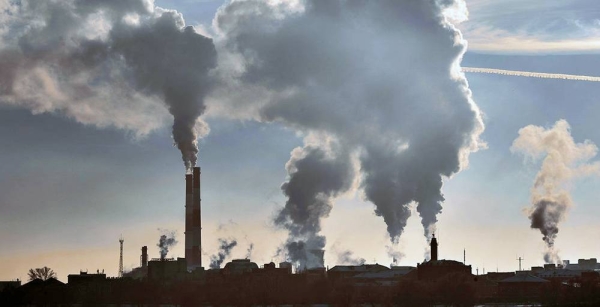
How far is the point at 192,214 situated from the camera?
6806 inches

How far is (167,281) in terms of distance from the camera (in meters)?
173

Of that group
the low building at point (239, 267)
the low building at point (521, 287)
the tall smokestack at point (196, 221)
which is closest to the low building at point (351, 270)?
the low building at point (239, 267)

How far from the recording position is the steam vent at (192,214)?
6742 inches

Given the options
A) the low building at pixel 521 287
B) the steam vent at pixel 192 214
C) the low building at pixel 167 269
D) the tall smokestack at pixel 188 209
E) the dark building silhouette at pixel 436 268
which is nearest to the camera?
the low building at pixel 521 287

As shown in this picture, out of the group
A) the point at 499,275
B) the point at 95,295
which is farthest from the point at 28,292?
the point at 499,275

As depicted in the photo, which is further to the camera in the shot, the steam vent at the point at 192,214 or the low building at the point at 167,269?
the low building at the point at 167,269

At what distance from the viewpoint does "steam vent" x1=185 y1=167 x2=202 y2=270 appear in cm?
17125

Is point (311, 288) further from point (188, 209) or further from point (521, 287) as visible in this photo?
point (521, 287)

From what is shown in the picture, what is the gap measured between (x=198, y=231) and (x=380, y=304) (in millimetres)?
33482

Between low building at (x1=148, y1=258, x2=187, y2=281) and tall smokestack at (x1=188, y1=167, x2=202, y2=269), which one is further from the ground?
tall smokestack at (x1=188, y1=167, x2=202, y2=269)

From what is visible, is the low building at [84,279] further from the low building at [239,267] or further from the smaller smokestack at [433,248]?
the smaller smokestack at [433,248]

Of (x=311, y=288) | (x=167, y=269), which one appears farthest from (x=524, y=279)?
(x=167, y=269)

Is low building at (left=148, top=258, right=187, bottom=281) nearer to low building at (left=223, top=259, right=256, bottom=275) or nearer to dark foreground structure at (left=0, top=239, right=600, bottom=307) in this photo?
dark foreground structure at (left=0, top=239, right=600, bottom=307)

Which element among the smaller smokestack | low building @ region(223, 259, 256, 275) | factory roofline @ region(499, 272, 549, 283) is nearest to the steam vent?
low building @ region(223, 259, 256, 275)
